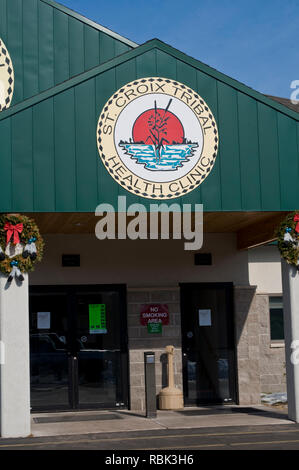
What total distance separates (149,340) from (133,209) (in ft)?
13.4

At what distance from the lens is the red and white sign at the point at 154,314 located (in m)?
14.9

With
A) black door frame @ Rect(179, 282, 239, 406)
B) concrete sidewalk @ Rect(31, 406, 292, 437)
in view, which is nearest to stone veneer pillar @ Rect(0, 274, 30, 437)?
concrete sidewalk @ Rect(31, 406, 292, 437)

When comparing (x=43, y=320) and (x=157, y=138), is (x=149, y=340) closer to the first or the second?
(x=43, y=320)

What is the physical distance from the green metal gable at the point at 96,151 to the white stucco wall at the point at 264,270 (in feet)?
15.5

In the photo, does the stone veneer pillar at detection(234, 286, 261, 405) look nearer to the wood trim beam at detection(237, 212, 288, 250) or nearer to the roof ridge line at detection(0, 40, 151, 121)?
the wood trim beam at detection(237, 212, 288, 250)

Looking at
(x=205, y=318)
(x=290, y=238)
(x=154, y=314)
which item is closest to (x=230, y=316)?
(x=205, y=318)

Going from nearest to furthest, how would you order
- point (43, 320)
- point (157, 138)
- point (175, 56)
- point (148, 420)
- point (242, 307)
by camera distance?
point (157, 138)
point (175, 56)
point (148, 420)
point (43, 320)
point (242, 307)

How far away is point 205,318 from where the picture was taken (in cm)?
1523

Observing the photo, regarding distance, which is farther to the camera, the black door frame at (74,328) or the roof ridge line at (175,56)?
the black door frame at (74,328)

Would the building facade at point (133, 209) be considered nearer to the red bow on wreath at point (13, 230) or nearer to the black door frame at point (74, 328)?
the black door frame at point (74, 328)

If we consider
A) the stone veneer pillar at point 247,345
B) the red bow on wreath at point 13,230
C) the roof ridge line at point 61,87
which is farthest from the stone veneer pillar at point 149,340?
the roof ridge line at point 61,87

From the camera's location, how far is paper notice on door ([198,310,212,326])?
49.9 feet

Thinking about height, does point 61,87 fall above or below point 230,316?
above
